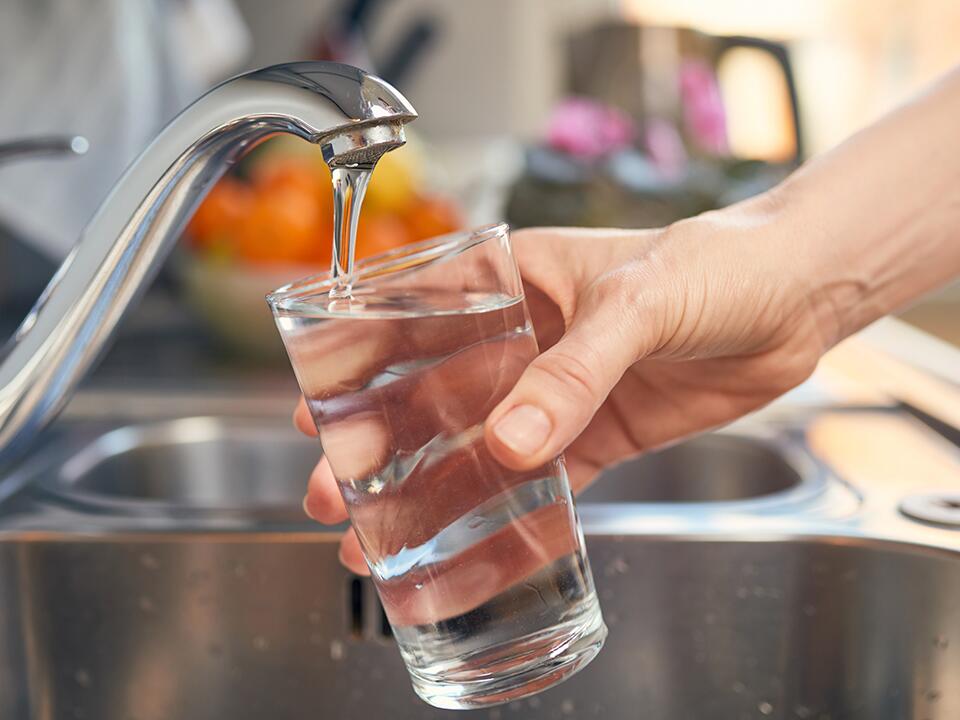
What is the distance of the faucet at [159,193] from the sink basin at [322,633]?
0.50ft

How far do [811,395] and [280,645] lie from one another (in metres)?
0.51

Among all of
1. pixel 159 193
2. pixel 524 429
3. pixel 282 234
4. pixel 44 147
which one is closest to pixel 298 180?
pixel 282 234

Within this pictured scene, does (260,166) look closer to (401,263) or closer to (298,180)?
(298,180)

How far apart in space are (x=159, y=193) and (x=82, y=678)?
12.6 inches

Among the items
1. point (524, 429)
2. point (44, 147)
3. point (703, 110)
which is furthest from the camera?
point (703, 110)

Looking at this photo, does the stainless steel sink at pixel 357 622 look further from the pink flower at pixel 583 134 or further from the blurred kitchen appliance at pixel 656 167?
the pink flower at pixel 583 134

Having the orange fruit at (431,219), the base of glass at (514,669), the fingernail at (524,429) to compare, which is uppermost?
the fingernail at (524,429)

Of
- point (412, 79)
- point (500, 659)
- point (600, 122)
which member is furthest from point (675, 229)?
point (412, 79)

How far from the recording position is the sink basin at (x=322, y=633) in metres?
0.61

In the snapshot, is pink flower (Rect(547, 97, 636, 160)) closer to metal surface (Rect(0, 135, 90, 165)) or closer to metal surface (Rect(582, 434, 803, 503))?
metal surface (Rect(582, 434, 803, 503))

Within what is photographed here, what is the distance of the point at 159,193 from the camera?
17.3 inches

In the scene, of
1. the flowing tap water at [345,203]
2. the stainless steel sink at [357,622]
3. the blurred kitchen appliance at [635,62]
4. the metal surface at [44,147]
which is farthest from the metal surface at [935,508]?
the blurred kitchen appliance at [635,62]

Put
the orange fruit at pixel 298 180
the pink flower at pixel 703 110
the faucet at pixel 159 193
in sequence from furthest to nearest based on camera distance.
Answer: the pink flower at pixel 703 110 < the orange fruit at pixel 298 180 < the faucet at pixel 159 193

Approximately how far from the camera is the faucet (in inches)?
14.8
